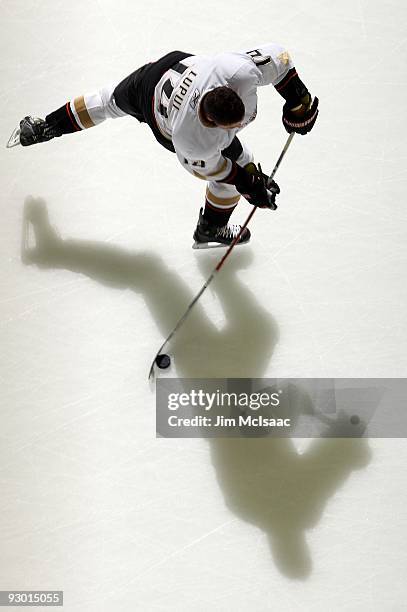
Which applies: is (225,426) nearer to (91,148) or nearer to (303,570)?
(303,570)

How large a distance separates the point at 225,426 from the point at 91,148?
1.01m

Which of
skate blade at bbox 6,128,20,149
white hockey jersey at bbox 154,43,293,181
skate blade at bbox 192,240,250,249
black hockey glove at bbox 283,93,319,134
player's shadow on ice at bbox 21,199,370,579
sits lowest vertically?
player's shadow on ice at bbox 21,199,370,579

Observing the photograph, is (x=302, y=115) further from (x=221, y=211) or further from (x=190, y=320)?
(x=190, y=320)

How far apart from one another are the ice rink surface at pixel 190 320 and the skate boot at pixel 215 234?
48 mm

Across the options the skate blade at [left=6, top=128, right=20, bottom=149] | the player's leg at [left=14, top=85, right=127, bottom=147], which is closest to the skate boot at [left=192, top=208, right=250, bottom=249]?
the player's leg at [left=14, top=85, right=127, bottom=147]

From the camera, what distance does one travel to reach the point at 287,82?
2.36 metres

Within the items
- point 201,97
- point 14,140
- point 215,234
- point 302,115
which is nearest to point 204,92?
point 201,97

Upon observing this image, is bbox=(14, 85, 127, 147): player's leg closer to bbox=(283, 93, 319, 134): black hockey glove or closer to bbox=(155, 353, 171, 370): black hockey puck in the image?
bbox=(283, 93, 319, 134): black hockey glove

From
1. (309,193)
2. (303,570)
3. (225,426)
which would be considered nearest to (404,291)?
(309,193)

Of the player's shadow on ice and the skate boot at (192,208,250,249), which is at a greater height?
the skate boot at (192,208,250,249)

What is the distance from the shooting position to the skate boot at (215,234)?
8.52 feet

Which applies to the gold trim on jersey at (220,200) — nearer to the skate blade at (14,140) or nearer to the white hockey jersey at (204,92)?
the white hockey jersey at (204,92)

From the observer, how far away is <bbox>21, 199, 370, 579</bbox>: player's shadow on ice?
242cm

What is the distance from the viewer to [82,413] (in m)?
2.51
